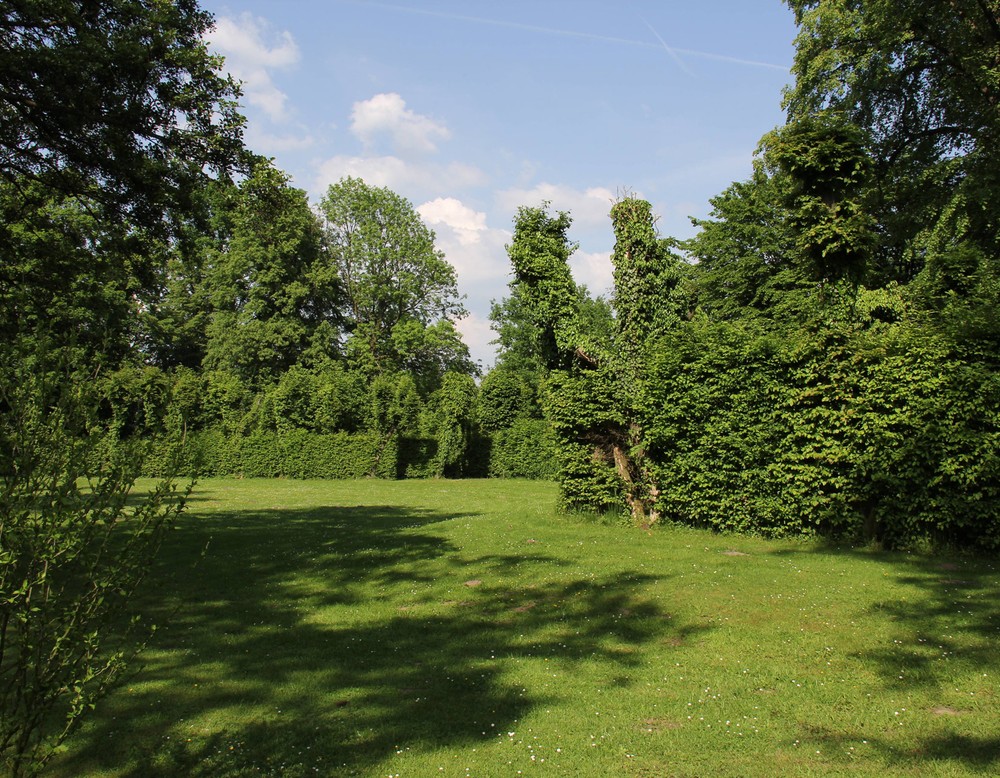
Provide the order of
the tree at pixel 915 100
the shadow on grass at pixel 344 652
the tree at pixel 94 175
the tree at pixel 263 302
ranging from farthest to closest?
1. the tree at pixel 263 302
2. the tree at pixel 915 100
3. the shadow on grass at pixel 344 652
4. the tree at pixel 94 175

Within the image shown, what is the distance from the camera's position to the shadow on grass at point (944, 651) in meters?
4.49

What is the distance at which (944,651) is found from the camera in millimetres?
6344

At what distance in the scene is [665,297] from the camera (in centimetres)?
1538

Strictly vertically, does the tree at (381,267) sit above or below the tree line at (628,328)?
above

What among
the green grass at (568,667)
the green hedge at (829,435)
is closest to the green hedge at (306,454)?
the green grass at (568,667)

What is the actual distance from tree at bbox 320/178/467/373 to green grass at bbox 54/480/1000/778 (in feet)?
123

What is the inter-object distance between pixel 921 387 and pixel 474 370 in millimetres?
46428

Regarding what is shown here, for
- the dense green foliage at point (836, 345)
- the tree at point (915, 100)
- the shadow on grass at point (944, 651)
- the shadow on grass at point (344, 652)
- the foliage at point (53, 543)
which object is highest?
the tree at point (915, 100)

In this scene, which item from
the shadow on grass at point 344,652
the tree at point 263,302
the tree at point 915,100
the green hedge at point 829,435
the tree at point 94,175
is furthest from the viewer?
the tree at point 263,302

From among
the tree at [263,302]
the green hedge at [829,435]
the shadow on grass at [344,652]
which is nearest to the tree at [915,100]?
the green hedge at [829,435]

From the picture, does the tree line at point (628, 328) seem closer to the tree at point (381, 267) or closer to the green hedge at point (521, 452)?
the green hedge at point (521, 452)

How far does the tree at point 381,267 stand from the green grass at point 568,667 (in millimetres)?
37634

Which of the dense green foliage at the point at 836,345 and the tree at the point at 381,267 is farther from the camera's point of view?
the tree at the point at 381,267

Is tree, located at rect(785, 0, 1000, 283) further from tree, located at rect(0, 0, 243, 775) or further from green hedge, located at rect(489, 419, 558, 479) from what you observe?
green hedge, located at rect(489, 419, 558, 479)
